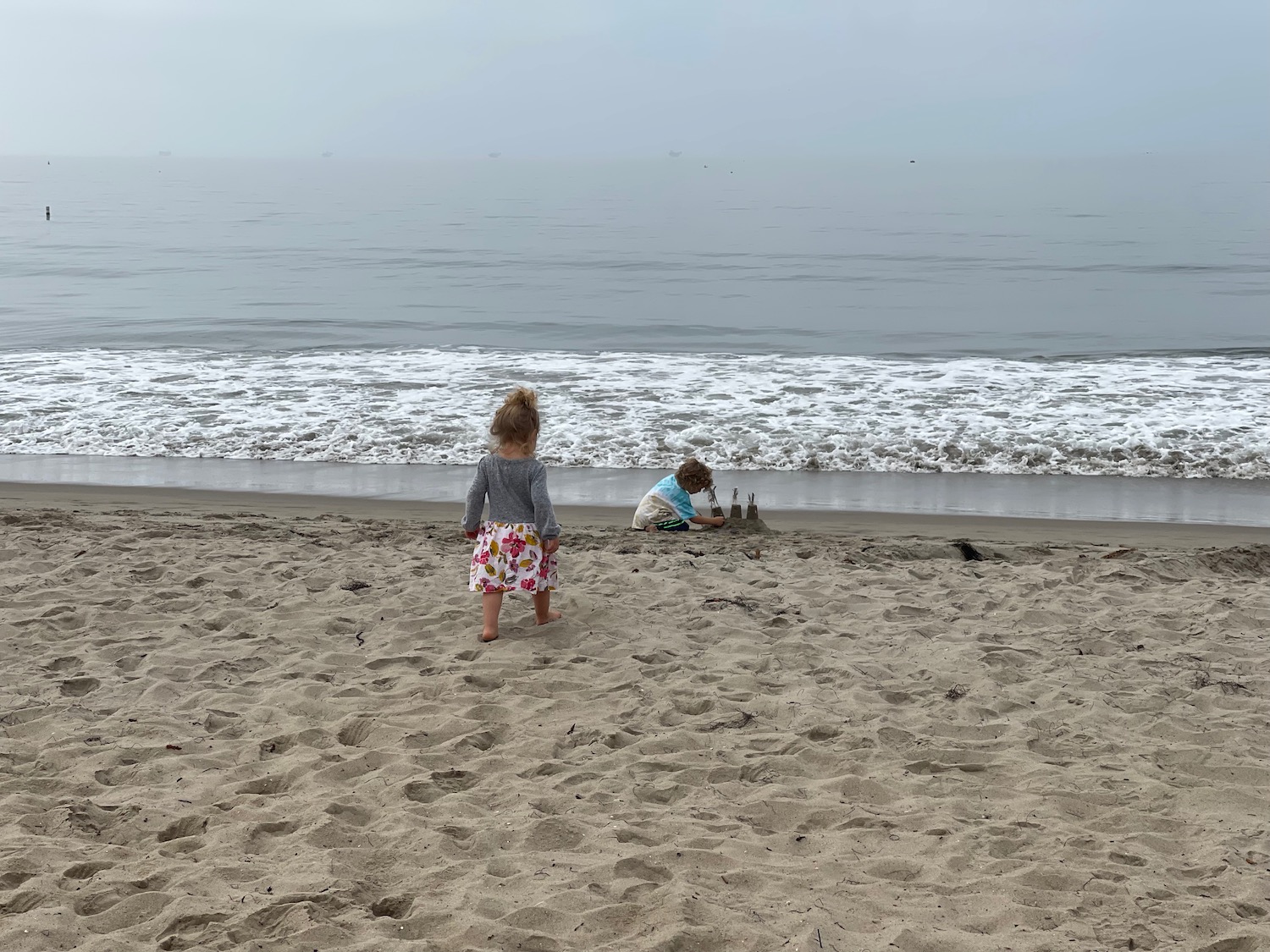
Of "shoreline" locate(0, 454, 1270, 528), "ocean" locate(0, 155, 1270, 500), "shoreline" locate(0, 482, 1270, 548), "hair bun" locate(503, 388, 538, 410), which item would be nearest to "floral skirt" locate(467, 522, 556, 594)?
"hair bun" locate(503, 388, 538, 410)

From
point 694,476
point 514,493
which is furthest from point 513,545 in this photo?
point 694,476

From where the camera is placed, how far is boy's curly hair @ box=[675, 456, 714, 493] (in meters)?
8.48

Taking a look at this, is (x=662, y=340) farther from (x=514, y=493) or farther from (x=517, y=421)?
→ (x=517, y=421)

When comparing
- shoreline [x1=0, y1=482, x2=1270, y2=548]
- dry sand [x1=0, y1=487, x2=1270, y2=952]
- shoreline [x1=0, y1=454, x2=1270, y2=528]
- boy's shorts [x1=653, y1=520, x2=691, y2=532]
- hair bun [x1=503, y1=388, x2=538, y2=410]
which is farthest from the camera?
shoreline [x1=0, y1=454, x2=1270, y2=528]

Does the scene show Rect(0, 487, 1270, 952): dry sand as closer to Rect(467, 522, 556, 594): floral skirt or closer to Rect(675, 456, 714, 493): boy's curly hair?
Rect(467, 522, 556, 594): floral skirt

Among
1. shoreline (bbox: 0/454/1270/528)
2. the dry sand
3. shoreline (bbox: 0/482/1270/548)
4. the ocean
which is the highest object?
the ocean

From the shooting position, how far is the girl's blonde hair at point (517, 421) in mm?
5844

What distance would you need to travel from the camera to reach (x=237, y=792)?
4.28 metres

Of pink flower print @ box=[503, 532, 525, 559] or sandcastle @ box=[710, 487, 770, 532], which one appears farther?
sandcastle @ box=[710, 487, 770, 532]

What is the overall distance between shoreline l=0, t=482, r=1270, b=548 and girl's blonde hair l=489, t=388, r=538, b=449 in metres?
2.76

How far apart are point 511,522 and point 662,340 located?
16574 millimetres

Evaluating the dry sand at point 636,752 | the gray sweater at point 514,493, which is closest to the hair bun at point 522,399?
the gray sweater at point 514,493

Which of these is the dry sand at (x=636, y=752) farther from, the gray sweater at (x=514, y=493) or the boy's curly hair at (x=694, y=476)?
the boy's curly hair at (x=694, y=476)

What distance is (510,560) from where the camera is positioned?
20.0 feet
